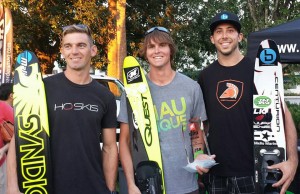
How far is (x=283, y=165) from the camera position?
3037 mm

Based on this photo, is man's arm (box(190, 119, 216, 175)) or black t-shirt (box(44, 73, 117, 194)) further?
man's arm (box(190, 119, 216, 175))

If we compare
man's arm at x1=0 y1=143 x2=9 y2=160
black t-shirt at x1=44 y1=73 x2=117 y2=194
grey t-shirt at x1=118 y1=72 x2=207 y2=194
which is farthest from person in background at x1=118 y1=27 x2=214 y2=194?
man's arm at x1=0 y1=143 x2=9 y2=160

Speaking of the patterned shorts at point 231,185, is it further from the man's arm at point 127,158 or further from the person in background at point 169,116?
the man's arm at point 127,158

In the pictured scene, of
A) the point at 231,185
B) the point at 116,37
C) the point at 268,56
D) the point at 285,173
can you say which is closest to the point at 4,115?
the point at 231,185

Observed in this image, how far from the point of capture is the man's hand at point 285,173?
3.00m

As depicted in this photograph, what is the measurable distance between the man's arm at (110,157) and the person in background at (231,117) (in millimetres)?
783

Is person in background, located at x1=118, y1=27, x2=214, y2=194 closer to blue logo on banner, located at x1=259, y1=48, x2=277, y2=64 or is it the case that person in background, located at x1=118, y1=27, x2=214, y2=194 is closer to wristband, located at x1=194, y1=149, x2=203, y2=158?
wristband, located at x1=194, y1=149, x2=203, y2=158

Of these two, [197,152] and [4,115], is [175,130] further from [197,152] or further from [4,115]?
[4,115]

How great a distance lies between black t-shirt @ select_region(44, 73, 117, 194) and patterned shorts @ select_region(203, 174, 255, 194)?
94cm

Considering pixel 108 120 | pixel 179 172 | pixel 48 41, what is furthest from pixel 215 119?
pixel 48 41

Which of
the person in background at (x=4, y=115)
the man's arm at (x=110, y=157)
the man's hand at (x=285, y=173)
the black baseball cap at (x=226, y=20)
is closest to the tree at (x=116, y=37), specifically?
the person in background at (x=4, y=115)

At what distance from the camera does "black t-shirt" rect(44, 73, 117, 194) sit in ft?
7.96

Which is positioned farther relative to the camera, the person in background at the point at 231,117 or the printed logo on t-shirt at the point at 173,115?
the person in background at the point at 231,117

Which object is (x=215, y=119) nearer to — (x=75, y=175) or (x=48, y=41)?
(x=75, y=175)
